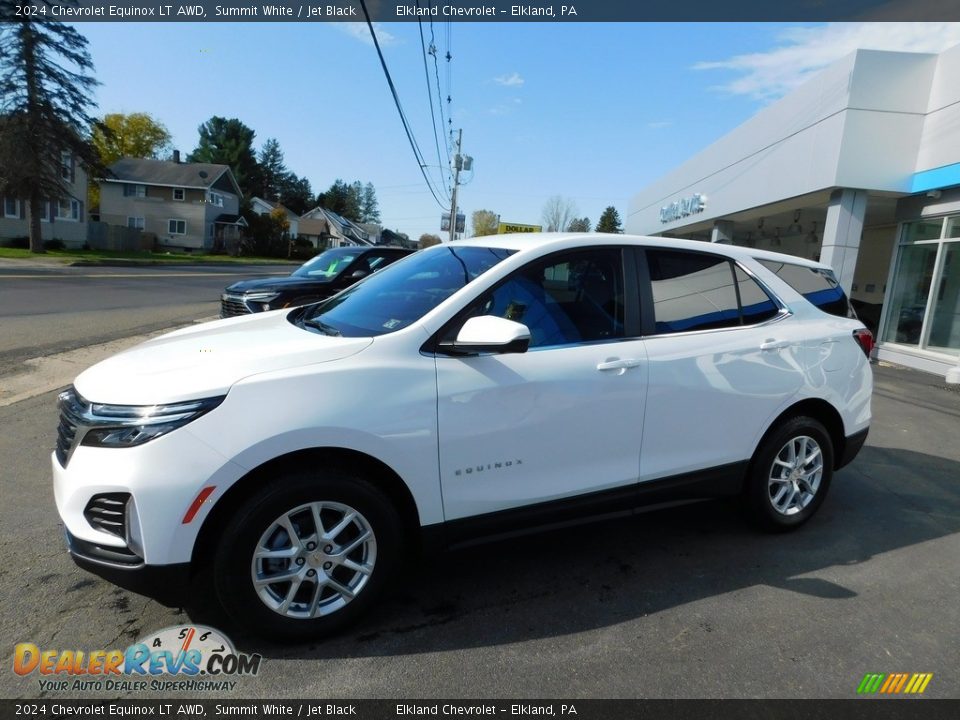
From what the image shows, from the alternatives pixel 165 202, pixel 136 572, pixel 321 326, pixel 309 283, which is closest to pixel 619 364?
pixel 321 326

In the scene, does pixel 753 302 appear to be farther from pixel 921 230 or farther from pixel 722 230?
pixel 722 230

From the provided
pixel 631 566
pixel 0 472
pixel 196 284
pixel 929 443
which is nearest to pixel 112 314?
pixel 0 472

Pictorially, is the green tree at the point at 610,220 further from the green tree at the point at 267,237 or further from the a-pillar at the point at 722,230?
the a-pillar at the point at 722,230

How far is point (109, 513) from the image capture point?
240 cm

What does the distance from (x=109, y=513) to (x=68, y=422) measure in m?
0.50

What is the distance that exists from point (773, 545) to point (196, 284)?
905 inches

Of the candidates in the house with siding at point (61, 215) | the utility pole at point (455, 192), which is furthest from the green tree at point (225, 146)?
the utility pole at point (455, 192)

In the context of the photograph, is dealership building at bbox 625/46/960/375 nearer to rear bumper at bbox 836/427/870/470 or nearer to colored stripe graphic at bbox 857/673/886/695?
rear bumper at bbox 836/427/870/470

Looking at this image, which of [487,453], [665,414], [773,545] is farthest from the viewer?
[773,545]

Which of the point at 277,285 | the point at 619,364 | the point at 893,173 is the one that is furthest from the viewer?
the point at 893,173

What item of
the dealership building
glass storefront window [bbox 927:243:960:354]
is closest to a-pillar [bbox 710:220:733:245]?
the dealership building

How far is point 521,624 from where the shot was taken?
9.50 feet

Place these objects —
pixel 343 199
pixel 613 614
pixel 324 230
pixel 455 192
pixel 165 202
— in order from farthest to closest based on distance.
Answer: pixel 343 199
pixel 324 230
pixel 165 202
pixel 455 192
pixel 613 614

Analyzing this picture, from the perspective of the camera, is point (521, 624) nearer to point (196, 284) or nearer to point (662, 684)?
point (662, 684)
